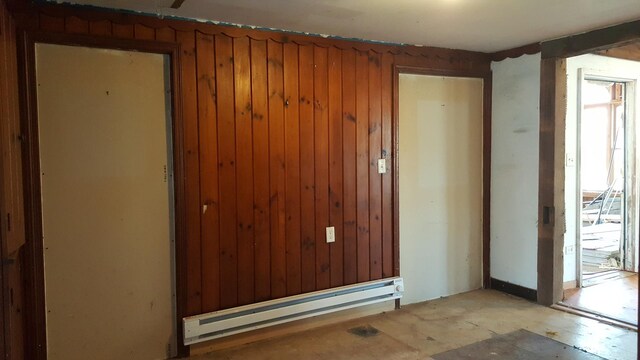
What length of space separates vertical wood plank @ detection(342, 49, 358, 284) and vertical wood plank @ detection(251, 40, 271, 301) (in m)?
0.66

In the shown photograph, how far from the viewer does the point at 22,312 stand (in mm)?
2650

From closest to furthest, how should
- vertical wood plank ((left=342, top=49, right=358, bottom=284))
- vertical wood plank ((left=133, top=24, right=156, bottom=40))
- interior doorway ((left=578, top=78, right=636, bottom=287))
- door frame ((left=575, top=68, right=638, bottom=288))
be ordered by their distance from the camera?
vertical wood plank ((left=133, top=24, right=156, bottom=40)) → vertical wood plank ((left=342, top=49, right=358, bottom=284)) → door frame ((left=575, top=68, right=638, bottom=288)) → interior doorway ((left=578, top=78, right=636, bottom=287))

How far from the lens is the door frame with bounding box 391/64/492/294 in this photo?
12.8 ft

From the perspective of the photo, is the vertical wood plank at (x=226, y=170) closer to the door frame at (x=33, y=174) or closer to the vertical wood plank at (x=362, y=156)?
the door frame at (x=33, y=174)

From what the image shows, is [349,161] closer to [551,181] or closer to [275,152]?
[275,152]

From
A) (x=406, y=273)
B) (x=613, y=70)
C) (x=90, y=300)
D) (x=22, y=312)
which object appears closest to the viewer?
(x=22, y=312)

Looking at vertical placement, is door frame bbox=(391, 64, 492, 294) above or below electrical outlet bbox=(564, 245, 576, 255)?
above

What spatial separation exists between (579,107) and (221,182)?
126 inches

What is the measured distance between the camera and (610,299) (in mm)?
4070

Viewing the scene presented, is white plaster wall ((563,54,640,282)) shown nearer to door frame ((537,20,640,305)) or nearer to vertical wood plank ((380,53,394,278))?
door frame ((537,20,640,305))

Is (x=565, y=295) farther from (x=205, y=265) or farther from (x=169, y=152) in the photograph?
(x=169, y=152)

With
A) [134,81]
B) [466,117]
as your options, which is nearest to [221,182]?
[134,81]

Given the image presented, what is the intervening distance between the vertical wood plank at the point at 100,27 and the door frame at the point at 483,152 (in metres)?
2.18

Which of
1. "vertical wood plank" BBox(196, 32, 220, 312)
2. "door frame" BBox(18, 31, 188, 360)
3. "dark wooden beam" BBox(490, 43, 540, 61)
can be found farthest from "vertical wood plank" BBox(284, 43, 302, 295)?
"dark wooden beam" BBox(490, 43, 540, 61)
